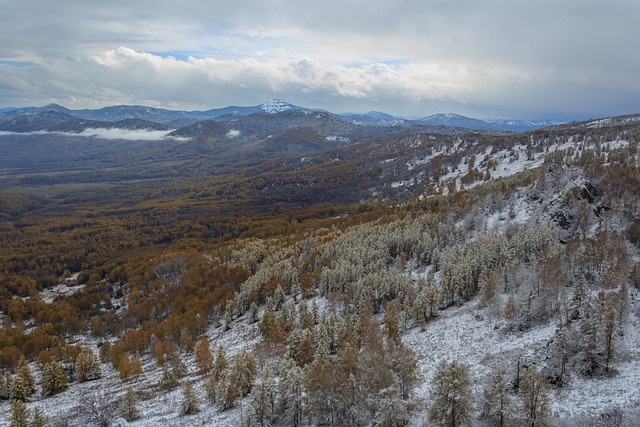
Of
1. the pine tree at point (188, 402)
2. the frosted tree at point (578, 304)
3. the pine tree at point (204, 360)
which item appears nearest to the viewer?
the frosted tree at point (578, 304)

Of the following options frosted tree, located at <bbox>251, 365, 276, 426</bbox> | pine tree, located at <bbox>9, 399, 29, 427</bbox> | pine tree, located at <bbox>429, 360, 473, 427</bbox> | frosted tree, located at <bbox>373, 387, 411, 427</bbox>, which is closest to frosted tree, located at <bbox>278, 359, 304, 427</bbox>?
frosted tree, located at <bbox>251, 365, 276, 426</bbox>

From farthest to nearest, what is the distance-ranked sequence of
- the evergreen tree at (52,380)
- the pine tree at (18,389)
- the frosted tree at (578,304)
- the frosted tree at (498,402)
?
1. the evergreen tree at (52,380)
2. the pine tree at (18,389)
3. the frosted tree at (578,304)
4. the frosted tree at (498,402)

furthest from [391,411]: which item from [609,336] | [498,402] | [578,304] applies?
[578,304]

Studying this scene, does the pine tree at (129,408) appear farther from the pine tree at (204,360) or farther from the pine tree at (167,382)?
the pine tree at (204,360)

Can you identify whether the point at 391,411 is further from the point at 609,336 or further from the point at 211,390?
the point at 211,390

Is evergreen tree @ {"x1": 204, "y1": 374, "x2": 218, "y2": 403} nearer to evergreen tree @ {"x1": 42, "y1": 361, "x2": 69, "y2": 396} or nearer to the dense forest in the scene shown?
the dense forest

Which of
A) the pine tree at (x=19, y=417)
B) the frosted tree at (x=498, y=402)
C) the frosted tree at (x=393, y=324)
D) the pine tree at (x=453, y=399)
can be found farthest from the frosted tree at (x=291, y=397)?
the pine tree at (x=19, y=417)

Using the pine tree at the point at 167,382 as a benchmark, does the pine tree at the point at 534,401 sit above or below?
above

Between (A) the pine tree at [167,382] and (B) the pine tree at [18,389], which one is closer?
(A) the pine tree at [167,382]
